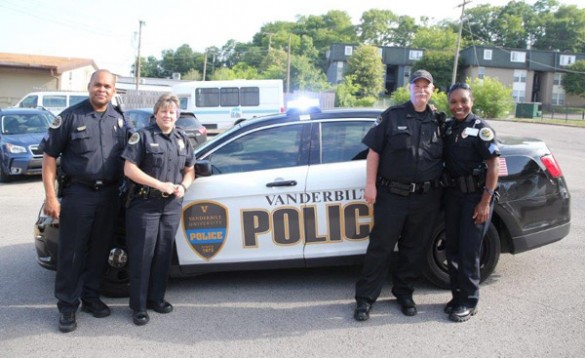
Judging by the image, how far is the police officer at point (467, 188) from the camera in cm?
369

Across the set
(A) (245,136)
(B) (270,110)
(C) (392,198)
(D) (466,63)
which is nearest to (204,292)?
(A) (245,136)

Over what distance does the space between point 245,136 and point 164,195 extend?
0.96 metres

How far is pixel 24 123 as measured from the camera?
1136 centimetres

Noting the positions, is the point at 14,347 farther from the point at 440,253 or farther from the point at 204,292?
the point at 440,253

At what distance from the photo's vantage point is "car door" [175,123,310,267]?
4.07 meters

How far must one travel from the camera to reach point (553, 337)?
11.5ft

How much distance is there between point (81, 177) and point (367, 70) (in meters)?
56.6

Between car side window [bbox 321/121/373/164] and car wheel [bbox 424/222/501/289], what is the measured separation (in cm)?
96

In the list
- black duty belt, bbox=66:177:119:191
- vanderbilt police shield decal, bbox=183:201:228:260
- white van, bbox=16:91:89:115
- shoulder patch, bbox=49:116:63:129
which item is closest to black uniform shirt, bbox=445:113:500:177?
vanderbilt police shield decal, bbox=183:201:228:260

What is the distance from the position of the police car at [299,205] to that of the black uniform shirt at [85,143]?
27.3 inches

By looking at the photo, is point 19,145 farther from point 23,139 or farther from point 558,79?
point 558,79

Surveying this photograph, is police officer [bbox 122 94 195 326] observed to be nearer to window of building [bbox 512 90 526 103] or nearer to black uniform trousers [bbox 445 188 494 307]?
black uniform trousers [bbox 445 188 494 307]

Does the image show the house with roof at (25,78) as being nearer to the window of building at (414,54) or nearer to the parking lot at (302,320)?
the parking lot at (302,320)

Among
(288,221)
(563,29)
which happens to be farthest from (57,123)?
(563,29)
